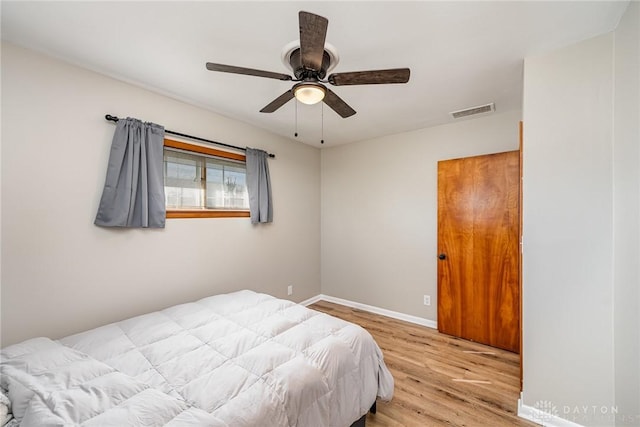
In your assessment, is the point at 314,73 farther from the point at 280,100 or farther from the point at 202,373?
the point at 202,373

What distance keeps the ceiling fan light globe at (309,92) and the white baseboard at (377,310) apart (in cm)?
309

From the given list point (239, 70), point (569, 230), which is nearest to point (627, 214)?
point (569, 230)

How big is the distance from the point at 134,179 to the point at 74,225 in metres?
0.54

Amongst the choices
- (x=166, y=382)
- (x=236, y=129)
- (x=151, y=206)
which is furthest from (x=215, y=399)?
(x=236, y=129)

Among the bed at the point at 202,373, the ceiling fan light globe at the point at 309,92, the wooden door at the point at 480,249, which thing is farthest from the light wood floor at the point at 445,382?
the ceiling fan light globe at the point at 309,92

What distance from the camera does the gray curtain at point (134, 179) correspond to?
2178 millimetres

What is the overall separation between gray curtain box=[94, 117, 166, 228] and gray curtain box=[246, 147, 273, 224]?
1.01 m

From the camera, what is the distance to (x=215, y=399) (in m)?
1.21

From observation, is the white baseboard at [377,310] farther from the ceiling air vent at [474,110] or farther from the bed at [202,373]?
the ceiling air vent at [474,110]

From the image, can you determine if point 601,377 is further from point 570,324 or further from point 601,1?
point 601,1

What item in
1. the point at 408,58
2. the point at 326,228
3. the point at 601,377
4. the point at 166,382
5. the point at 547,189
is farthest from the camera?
the point at 326,228

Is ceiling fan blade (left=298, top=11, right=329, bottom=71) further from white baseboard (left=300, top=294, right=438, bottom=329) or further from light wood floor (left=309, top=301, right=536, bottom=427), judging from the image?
white baseboard (left=300, top=294, right=438, bottom=329)

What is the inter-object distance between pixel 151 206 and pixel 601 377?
3540 millimetres

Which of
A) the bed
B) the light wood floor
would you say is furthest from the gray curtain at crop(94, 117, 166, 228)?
the light wood floor
